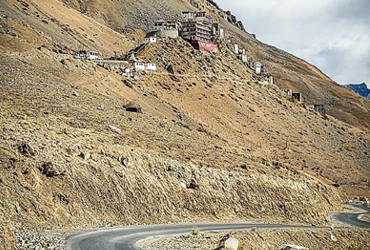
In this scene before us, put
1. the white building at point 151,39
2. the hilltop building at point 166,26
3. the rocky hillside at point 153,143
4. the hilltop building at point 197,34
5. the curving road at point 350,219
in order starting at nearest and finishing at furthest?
the rocky hillside at point 153,143, the curving road at point 350,219, the white building at point 151,39, the hilltop building at point 166,26, the hilltop building at point 197,34

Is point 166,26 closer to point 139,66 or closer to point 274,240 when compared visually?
point 139,66

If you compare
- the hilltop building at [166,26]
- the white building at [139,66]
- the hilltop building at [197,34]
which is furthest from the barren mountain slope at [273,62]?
the white building at [139,66]

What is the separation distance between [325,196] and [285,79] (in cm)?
10315

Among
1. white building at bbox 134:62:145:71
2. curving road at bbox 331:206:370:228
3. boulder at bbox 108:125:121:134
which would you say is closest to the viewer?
boulder at bbox 108:125:121:134

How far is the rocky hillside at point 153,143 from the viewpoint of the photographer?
33.3 meters

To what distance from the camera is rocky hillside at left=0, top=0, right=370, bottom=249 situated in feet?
109

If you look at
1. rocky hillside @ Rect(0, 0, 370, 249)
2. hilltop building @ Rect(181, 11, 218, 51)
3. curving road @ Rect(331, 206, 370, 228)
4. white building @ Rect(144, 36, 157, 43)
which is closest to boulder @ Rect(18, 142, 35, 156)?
rocky hillside @ Rect(0, 0, 370, 249)

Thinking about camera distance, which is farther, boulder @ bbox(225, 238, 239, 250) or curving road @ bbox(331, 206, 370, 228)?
curving road @ bbox(331, 206, 370, 228)

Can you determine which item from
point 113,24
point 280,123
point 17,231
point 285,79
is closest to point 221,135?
point 280,123

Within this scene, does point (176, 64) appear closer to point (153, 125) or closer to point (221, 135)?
point (221, 135)

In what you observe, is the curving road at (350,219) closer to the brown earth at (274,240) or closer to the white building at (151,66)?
the brown earth at (274,240)

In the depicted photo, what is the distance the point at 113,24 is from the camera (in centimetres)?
13462

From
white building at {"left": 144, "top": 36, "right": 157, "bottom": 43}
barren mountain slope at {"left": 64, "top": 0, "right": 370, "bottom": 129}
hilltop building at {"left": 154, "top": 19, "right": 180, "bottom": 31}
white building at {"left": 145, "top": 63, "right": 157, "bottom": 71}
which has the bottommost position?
white building at {"left": 145, "top": 63, "right": 157, "bottom": 71}

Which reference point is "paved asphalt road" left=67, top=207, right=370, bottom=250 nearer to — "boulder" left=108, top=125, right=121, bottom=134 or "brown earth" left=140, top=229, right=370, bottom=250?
"brown earth" left=140, top=229, right=370, bottom=250
